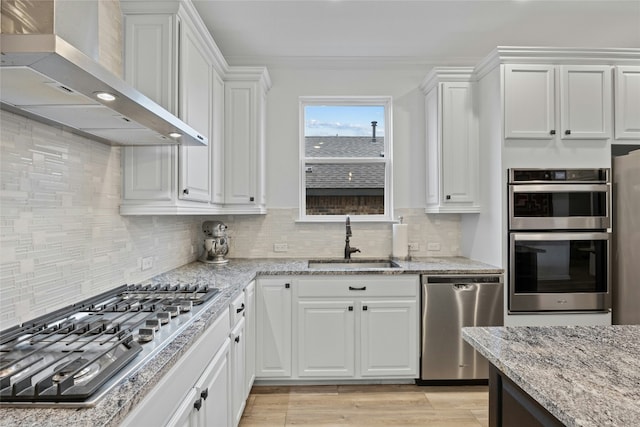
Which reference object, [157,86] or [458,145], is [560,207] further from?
[157,86]

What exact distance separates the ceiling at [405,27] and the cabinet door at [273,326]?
2.00m

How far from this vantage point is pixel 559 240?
9.07 feet

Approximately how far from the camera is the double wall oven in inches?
109

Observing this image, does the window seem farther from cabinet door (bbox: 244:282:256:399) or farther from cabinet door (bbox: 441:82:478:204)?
cabinet door (bbox: 244:282:256:399)

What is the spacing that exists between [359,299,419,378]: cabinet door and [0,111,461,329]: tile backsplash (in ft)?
5.18

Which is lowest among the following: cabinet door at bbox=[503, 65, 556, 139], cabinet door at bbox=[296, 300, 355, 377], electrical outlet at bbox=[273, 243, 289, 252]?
cabinet door at bbox=[296, 300, 355, 377]

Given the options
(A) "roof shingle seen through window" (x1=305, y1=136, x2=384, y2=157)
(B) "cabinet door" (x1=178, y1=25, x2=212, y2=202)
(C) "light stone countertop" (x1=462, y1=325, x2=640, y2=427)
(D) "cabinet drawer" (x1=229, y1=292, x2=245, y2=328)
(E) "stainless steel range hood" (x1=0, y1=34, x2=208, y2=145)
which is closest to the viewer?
(C) "light stone countertop" (x1=462, y1=325, x2=640, y2=427)

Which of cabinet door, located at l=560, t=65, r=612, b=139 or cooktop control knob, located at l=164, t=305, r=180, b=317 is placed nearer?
cooktop control knob, located at l=164, t=305, r=180, b=317

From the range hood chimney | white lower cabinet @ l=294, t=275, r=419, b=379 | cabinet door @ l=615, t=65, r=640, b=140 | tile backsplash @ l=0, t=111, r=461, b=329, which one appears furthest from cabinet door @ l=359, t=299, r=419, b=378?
cabinet door @ l=615, t=65, r=640, b=140

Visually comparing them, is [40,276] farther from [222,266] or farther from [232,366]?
[222,266]

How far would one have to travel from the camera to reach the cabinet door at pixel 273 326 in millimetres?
2818

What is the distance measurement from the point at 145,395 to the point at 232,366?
1133mm

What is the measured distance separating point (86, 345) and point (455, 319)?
2.48 metres

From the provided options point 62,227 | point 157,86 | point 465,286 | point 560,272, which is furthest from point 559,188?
point 62,227
